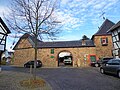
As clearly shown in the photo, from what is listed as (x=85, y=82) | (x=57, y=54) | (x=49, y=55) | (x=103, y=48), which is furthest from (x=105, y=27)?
(x=85, y=82)

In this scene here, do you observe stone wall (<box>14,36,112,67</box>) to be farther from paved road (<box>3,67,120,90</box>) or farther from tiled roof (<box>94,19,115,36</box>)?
paved road (<box>3,67,120,90</box>)

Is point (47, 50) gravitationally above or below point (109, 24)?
below

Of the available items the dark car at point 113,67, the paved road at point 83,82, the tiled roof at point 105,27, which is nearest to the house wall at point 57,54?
the tiled roof at point 105,27

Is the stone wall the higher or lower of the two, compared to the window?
lower

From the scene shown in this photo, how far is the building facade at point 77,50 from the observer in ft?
95.7

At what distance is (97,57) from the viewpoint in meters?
29.0

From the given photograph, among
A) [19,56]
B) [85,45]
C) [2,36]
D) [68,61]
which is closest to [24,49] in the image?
[19,56]

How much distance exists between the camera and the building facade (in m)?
29.2

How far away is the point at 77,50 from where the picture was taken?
30.3m

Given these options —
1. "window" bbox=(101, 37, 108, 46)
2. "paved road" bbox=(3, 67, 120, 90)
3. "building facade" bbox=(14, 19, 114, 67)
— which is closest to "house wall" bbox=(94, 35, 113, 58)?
"building facade" bbox=(14, 19, 114, 67)

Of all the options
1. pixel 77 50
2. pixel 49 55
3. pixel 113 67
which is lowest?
pixel 113 67

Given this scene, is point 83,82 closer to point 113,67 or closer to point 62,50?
point 113,67

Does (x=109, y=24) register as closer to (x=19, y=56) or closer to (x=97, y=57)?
(x=97, y=57)

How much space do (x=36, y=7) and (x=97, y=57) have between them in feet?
69.0
